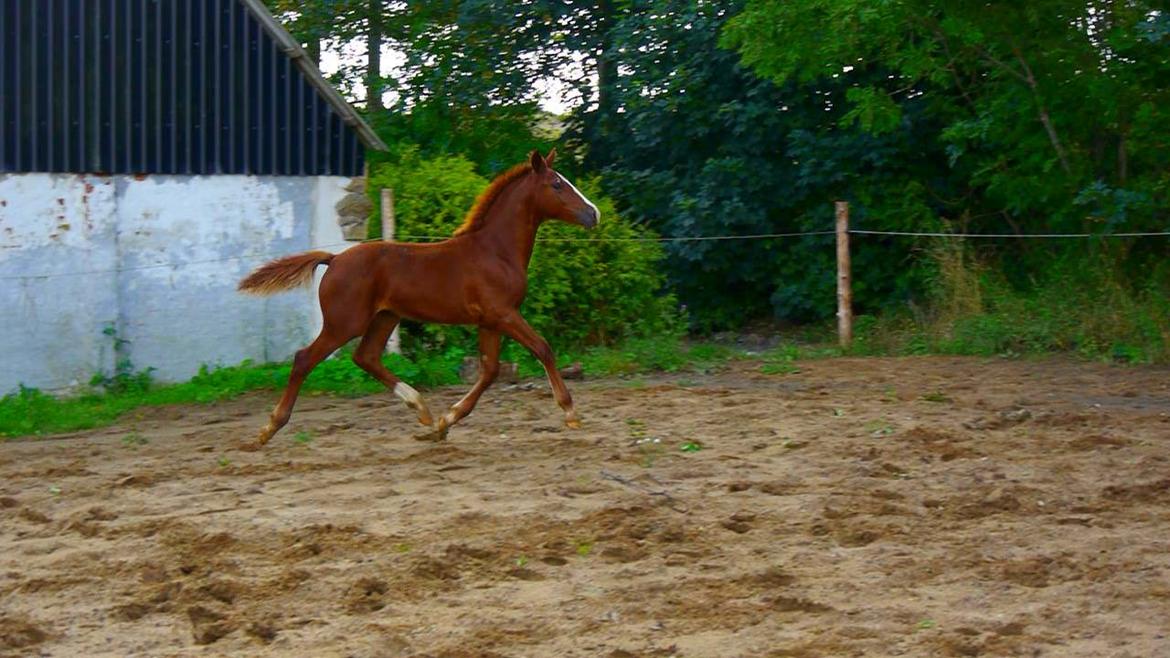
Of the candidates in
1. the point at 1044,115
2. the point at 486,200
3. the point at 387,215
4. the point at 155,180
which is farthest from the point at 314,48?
the point at 486,200

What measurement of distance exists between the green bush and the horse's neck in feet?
12.0

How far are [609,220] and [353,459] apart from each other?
22.7 ft

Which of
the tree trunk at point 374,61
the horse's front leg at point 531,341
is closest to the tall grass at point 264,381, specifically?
the horse's front leg at point 531,341

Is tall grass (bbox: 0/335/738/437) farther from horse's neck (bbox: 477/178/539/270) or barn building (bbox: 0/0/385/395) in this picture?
horse's neck (bbox: 477/178/539/270)

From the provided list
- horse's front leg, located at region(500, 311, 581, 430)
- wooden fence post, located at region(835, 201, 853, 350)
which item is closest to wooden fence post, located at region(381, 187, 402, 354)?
horse's front leg, located at region(500, 311, 581, 430)

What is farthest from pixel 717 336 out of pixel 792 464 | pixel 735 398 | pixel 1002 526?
pixel 1002 526

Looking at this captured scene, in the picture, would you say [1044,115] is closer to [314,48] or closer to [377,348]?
[377,348]

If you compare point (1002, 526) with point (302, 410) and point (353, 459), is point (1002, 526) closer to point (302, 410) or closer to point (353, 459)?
point (353, 459)

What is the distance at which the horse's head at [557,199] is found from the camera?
10.5 meters

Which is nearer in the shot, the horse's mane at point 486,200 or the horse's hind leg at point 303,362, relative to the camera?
the horse's hind leg at point 303,362

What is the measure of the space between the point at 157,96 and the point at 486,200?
467cm

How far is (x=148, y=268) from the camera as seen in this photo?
527 inches

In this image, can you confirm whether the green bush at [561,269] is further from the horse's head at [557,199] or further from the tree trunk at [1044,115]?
the tree trunk at [1044,115]

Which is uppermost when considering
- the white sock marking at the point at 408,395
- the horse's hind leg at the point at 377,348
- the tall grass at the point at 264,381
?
the horse's hind leg at the point at 377,348
